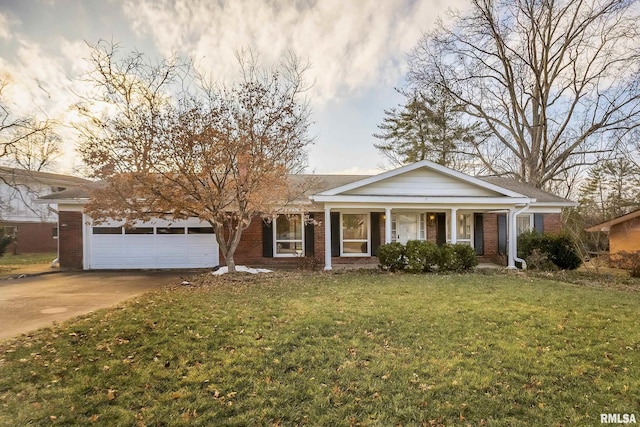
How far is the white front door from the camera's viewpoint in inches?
583

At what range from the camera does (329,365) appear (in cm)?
398

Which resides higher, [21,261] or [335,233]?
[335,233]

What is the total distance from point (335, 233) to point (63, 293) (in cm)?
920

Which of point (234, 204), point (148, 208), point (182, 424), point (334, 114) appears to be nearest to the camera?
point (182, 424)

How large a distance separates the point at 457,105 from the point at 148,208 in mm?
20163

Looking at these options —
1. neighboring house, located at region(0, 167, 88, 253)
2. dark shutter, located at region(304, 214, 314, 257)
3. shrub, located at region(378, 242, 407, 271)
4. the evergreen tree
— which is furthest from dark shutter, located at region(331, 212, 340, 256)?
neighboring house, located at region(0, 167, 88, 253)

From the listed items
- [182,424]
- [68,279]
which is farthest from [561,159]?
[68,279]

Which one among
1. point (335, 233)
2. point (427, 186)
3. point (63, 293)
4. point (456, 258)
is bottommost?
point (63, 293)

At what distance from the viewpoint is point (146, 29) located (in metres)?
10.7

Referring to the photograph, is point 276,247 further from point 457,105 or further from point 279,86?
point 457,105

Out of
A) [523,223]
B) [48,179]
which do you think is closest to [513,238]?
[523,223]

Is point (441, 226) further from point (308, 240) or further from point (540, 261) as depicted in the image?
point (308, 240)

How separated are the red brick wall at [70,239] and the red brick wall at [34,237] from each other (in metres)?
13.8

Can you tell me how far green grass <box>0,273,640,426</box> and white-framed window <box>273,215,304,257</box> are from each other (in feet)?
22.6
